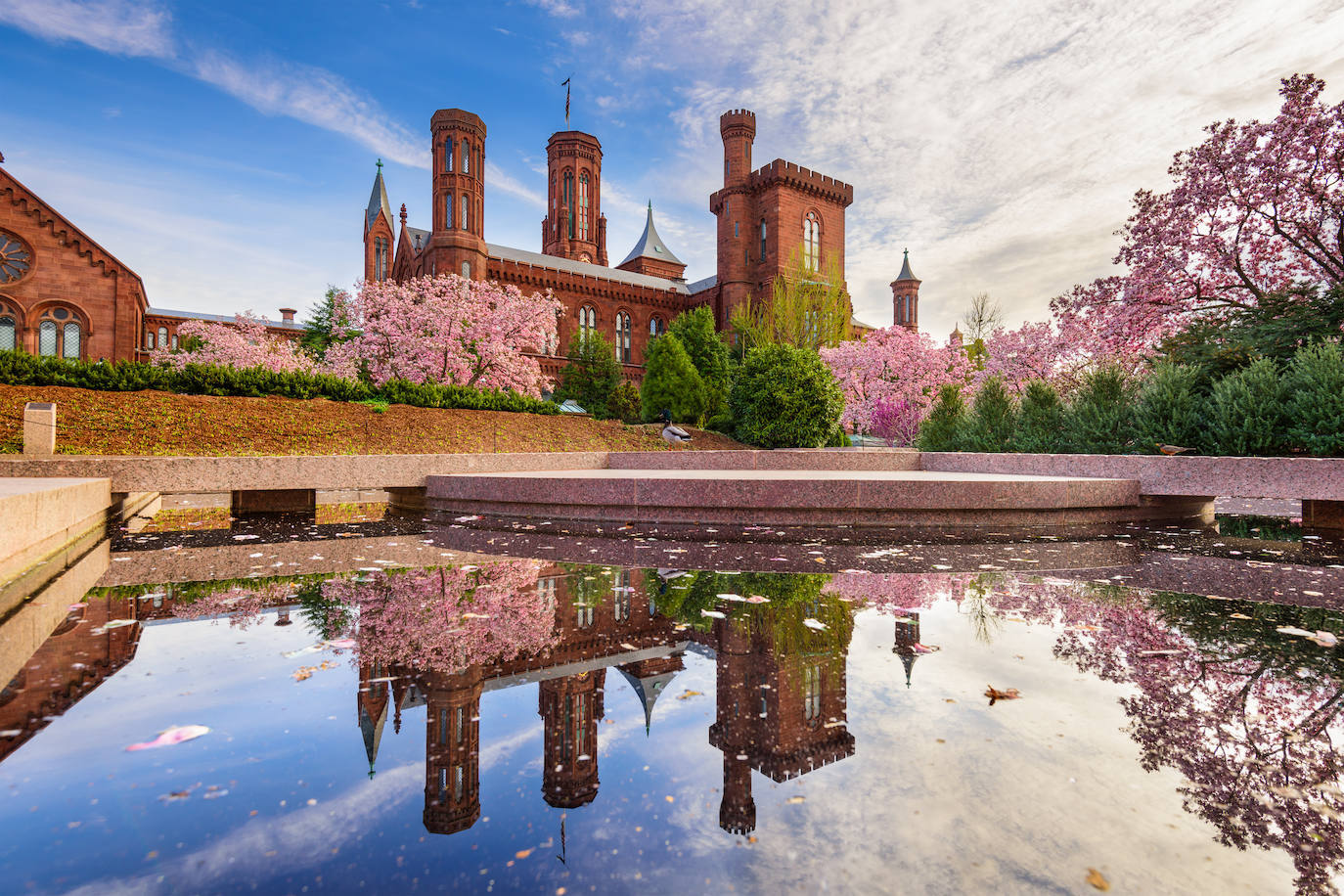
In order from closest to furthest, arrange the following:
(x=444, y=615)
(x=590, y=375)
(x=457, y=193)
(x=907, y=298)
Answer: (x=444, y=615) < (x=457, y=193) < (x=590, y=375) < (x=907, y=298)

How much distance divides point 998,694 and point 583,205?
60809 mm

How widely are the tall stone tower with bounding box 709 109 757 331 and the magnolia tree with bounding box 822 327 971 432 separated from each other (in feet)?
53.1

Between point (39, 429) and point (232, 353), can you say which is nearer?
point (39, 429)

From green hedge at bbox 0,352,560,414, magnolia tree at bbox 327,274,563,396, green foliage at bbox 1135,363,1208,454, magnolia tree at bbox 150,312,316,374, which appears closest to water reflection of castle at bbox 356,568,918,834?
green foliage at bbox 1135,363,1208,454

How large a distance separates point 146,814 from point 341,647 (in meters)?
1.33

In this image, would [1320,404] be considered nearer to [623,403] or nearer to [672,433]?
[672,433]

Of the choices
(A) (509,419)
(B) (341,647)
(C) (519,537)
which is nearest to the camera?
(B) (341,647)

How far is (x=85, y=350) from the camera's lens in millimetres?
29562

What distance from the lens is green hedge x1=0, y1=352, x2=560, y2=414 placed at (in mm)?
12922

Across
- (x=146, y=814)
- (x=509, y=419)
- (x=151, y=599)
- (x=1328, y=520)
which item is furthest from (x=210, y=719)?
(x=509, y=419)

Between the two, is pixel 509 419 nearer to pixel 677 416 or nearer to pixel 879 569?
pixel 677 416

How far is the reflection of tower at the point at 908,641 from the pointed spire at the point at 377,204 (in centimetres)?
7270

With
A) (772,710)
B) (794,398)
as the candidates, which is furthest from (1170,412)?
(772,710)

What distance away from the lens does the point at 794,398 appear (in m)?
17.2
